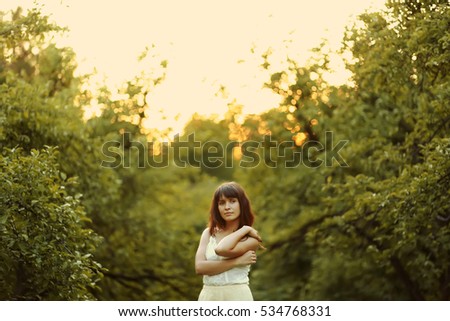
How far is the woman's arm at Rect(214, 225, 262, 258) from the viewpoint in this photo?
7375 mm

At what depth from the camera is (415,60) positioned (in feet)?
42.1

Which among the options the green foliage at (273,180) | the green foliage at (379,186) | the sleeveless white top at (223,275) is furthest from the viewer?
the green foliage at (379,186)

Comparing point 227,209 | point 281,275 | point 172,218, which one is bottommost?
point 281,275

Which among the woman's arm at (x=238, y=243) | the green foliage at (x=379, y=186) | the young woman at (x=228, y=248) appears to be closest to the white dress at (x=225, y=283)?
the young woman at (x=228, y=248)

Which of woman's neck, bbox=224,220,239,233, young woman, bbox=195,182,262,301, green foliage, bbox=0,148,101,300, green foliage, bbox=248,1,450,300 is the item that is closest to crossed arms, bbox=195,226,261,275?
young woman, bbox=195,182,262,301

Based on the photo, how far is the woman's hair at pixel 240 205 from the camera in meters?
7.66

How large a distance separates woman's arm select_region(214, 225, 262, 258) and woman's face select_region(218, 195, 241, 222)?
15cm

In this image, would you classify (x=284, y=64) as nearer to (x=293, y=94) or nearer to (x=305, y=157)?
(x=293, y=94)

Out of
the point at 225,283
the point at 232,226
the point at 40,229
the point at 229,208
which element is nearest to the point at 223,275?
the point at 225,283

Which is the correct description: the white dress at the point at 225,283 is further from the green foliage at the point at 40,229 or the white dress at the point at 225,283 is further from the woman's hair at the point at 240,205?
the green foliage at the point at 40,229

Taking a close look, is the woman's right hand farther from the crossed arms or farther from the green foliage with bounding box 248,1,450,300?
the green foliage with bounding box 248,1,450,300

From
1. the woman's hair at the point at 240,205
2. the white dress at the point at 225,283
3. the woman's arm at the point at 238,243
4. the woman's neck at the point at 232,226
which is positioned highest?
the woman's hair at the point at 240,205
